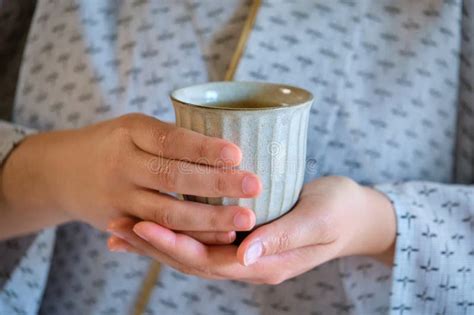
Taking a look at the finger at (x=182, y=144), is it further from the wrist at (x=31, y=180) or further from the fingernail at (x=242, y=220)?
the wrist at (x=31, y=180)

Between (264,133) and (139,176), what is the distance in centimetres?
13

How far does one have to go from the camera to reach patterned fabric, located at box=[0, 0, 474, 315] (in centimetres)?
67

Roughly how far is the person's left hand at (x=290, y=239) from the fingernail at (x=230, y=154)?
0.25 feet

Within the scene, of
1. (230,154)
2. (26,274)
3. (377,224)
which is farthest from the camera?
(26,274)

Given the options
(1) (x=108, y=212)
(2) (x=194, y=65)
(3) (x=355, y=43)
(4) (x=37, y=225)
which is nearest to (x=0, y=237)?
(4) (x=37, y=225)

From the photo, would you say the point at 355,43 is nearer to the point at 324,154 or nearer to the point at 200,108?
the point at 324,154

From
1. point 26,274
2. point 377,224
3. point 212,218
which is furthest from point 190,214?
point 26,274

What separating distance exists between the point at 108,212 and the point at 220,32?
0.28m

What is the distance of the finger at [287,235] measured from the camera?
1.51 feet

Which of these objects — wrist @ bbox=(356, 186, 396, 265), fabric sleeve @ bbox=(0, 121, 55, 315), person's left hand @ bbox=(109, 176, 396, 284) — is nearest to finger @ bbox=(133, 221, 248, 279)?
person's left hand @ bbox=(109, 176, 396, 284)

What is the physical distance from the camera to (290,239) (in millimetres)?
479

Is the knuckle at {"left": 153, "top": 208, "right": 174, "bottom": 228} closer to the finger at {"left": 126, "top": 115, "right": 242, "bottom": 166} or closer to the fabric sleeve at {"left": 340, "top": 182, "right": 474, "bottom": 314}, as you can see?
the finger at {"left": 126, "top": 115, "right": 242, "bottom": 166}

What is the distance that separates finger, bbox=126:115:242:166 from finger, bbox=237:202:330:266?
3.0 inches

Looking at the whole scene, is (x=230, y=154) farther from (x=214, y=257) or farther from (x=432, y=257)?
(x=432, y=257)
